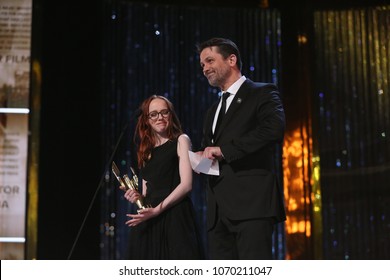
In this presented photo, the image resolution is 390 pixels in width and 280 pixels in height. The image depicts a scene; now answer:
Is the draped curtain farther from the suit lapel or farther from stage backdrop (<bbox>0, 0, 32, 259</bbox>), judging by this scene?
stage backdrop (<bbox>0, 0, 32, 259</bbox>)

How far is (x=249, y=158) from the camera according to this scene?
312cm

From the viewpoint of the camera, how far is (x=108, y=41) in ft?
12.4

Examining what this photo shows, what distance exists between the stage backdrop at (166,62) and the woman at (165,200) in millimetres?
301

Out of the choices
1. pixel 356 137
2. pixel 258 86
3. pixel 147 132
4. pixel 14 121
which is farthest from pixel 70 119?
pixel 356 137

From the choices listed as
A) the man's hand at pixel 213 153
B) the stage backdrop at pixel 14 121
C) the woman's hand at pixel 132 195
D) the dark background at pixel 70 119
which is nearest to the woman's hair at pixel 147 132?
the woman's hand at pixel 132 195

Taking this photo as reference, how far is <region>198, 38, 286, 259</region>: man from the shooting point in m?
3.05

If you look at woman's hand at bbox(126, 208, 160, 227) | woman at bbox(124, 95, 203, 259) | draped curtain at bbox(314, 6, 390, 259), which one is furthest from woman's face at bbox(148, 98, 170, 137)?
draped curtain at bbox(314, 6, 390, 259)

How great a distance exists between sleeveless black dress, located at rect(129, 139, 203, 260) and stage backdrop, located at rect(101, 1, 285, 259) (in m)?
0.35

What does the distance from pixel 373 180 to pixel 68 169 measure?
1430 millimetres

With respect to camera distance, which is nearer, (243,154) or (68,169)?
(243,154)

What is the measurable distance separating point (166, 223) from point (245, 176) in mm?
389

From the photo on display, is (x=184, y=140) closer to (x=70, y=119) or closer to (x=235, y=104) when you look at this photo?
(x=235, y=104)
